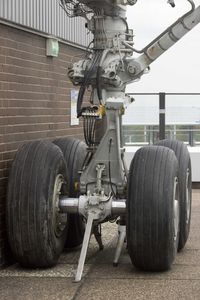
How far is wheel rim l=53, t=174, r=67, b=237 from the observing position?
6.95 m

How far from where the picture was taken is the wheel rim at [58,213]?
6949 millimetres

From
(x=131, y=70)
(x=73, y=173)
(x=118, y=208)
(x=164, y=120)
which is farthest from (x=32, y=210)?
(x=164, y=120)

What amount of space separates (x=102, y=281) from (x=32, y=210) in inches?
36.4

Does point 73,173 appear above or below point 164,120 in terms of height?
below

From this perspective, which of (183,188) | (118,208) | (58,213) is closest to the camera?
(118,208)

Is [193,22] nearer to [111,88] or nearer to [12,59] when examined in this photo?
[111,88]

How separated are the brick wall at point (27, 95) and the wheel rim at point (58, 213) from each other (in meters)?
0.50

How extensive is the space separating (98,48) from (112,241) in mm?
2415

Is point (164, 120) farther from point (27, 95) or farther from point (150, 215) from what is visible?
point (150, 215)

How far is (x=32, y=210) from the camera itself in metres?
6.69

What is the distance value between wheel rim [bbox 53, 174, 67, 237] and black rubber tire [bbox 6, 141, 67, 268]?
8 cm

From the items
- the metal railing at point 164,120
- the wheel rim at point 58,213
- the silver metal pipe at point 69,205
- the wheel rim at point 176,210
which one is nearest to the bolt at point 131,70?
the wheel rim at point 176,210

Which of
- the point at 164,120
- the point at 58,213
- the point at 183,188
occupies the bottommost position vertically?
the point at 58,213

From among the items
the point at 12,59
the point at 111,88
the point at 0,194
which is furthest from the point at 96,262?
the point at 12,59
